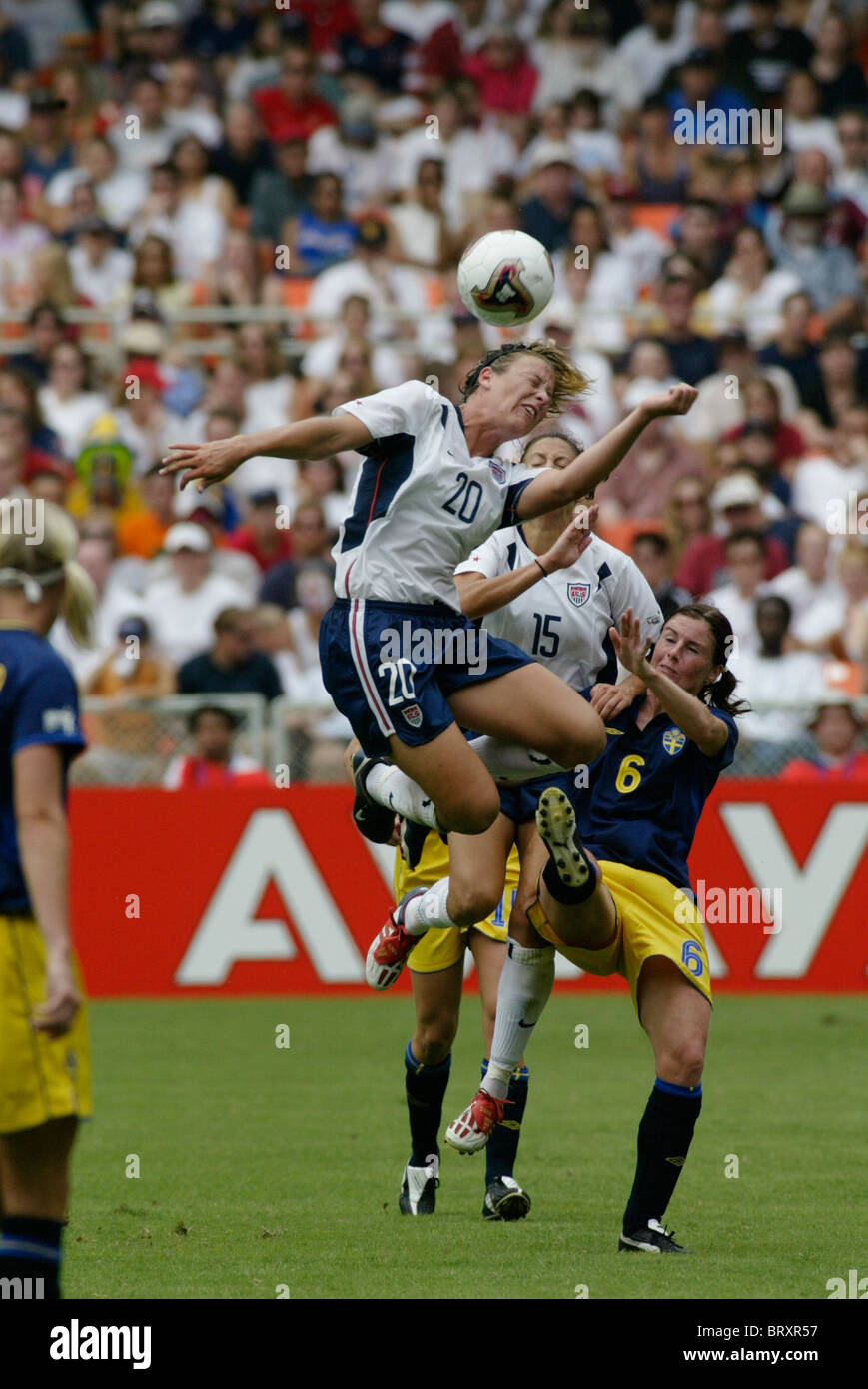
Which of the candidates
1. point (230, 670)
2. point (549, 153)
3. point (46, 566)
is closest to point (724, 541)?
point (230, 670)

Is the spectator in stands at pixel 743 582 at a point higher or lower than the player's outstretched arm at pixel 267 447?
lower

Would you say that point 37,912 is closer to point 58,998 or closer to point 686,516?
point 58,998

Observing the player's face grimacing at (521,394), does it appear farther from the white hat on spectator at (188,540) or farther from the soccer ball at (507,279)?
the white hat on spectator at (188,540)

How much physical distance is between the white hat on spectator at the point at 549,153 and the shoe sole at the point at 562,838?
1281 cm

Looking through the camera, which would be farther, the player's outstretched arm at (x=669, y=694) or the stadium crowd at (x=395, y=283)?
the stadium crowd at (x=395, y=283)

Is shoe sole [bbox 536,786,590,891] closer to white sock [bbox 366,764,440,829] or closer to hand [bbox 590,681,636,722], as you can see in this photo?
white sock [bbox 366,764,440,829]

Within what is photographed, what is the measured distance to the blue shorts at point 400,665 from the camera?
22.2 feet

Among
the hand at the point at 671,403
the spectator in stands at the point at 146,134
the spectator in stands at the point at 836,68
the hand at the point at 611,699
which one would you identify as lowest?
the hand at the point at 611,699

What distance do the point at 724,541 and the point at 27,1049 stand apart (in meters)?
10.9

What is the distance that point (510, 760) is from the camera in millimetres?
7316

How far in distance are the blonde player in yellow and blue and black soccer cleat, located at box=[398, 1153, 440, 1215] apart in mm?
2802

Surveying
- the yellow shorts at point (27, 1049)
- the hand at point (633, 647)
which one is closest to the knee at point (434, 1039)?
the hand at point (633, 647)

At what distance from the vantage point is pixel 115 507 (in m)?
15.9
